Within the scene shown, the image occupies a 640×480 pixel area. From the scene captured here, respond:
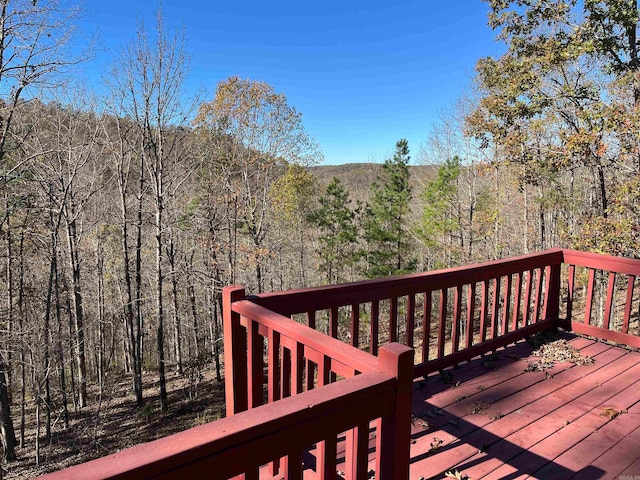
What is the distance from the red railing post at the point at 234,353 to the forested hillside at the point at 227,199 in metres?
7.66

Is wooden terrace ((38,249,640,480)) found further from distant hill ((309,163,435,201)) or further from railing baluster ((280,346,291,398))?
distant hill ((309,163,435,201))

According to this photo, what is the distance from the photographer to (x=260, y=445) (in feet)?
3.17

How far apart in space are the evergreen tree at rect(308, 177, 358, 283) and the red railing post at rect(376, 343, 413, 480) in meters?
20.9

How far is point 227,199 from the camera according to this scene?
1638 centimetres

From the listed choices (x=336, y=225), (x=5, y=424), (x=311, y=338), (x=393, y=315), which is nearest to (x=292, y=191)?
(x=336, y=225)

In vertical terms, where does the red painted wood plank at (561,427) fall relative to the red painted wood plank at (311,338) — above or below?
below

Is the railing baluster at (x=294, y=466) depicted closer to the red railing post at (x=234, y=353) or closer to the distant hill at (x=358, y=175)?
the red railing post at (x=234, y=353)

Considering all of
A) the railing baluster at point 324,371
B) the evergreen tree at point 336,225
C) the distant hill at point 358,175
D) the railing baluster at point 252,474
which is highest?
the distant hill at point 358,175

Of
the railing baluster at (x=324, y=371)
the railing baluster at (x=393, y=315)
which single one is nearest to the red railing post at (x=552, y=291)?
the railing baluster at (x=393, y=315)

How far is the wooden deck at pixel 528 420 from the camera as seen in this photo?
1.98 meters

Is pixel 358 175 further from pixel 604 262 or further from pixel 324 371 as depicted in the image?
pixel 324 371

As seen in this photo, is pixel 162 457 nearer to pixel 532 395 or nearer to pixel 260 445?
pixel 260 445

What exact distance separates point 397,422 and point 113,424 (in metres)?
15.2

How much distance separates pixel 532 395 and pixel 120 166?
49.3 feet
